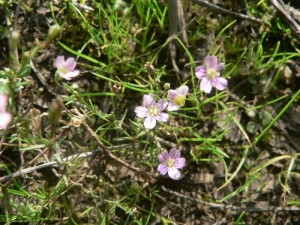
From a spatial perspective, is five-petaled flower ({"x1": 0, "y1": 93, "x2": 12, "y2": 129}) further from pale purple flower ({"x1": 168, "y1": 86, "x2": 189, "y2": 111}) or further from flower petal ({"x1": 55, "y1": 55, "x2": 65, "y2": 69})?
pale purple flower ({"x1": 168, "y1": 86, "x2": 189, "y2": 111})

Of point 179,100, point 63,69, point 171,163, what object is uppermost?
point 63,69

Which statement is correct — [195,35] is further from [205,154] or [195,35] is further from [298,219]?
[298,219]

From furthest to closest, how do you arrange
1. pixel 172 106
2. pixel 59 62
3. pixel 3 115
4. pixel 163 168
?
pixel 163 168, pixel 172 106, pixel 59 62, pixel 3 115

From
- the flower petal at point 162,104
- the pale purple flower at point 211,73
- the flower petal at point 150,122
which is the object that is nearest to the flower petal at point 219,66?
the pale purple flower at point 211,73

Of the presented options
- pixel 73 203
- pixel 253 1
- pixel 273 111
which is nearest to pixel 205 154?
pixel 273 111

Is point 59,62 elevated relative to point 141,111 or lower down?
elevated

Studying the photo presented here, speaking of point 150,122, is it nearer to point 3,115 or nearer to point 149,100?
point 149,100

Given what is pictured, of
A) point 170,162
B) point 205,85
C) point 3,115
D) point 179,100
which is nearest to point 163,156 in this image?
point 170,162
